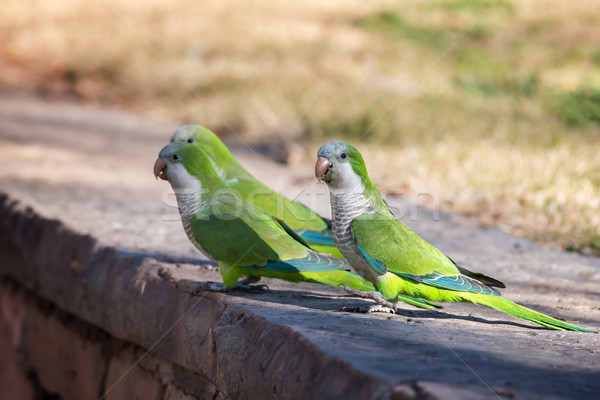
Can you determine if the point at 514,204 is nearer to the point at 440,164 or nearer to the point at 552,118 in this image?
the point at 440,164

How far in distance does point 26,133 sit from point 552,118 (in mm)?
5569

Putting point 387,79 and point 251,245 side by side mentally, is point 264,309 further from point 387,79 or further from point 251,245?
point 387,79

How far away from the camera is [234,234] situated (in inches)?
105

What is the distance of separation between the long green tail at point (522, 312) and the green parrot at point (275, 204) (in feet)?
2.70

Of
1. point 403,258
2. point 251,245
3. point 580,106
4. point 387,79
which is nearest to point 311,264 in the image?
point 251,245

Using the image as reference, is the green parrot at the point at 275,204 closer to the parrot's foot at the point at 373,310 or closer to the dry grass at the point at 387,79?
the parrot's foot at the point at 373,310

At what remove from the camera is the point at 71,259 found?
11.6ft

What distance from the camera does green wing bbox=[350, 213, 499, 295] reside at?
2.39 metres

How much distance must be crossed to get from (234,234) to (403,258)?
2.21 feet

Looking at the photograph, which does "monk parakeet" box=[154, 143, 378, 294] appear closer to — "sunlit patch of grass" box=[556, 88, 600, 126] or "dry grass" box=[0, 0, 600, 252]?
"dry grass" box=[0, 0, 600, 252]

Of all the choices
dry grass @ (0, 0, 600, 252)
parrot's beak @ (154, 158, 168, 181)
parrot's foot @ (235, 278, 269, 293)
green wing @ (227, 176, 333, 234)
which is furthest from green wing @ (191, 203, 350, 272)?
dry grass @ (0, 0, 600, 252)

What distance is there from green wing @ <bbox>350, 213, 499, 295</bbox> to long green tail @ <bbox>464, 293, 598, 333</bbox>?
37 mm

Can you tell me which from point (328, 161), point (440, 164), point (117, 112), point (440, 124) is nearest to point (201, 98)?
point (117, 112)

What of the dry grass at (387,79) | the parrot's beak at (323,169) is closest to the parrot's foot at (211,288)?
the parrot's beak at (323,169)
